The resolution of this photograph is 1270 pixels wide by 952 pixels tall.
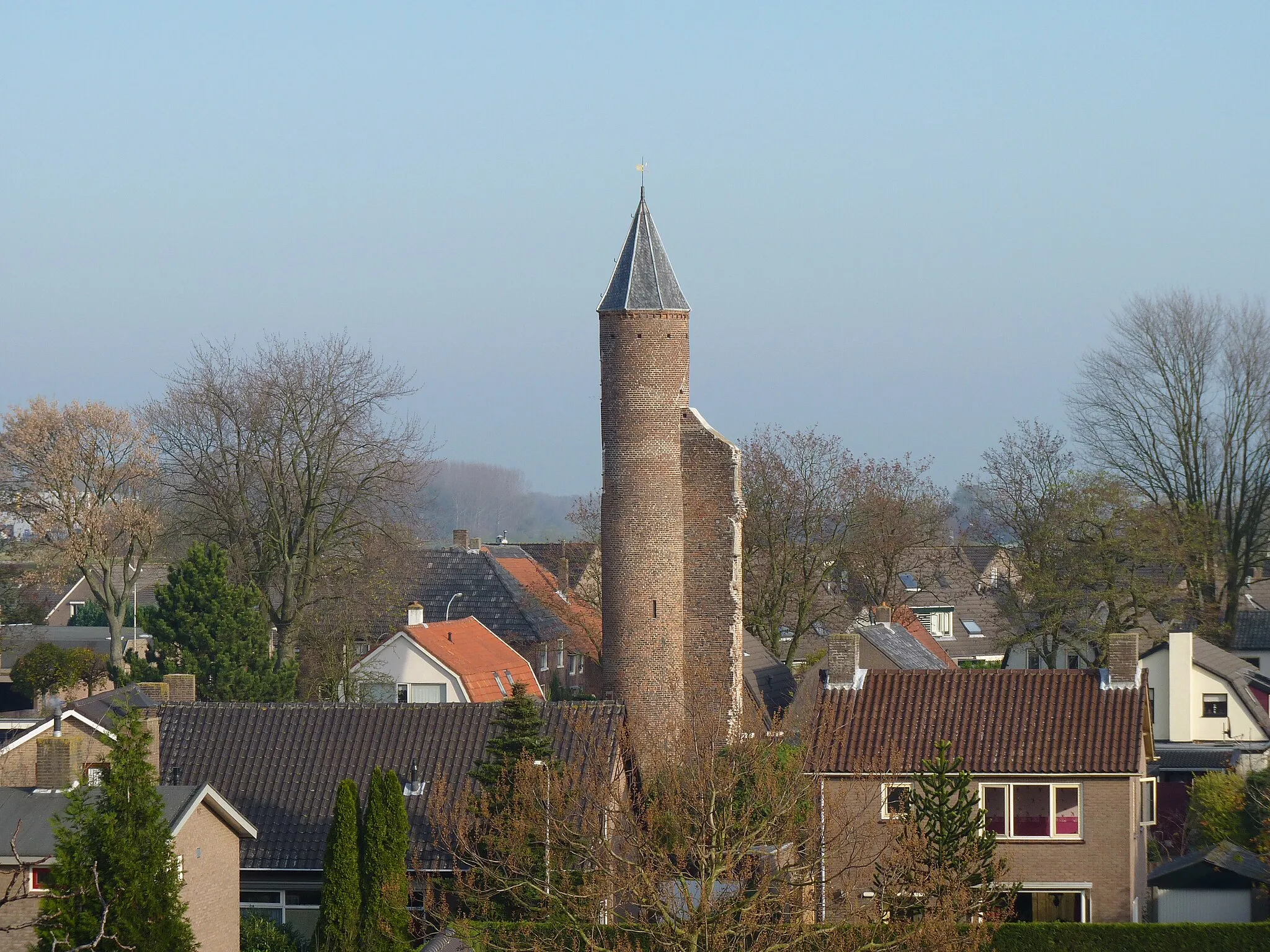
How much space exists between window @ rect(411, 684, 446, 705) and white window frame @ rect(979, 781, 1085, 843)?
20.8 metres

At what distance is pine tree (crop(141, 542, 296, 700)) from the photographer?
42.0m

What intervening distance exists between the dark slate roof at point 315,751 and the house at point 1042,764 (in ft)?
13.9

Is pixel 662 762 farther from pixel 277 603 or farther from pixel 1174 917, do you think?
pixel 277 603

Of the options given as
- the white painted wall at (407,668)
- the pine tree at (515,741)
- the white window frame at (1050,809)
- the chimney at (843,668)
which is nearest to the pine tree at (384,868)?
the pine tree at (515,741)

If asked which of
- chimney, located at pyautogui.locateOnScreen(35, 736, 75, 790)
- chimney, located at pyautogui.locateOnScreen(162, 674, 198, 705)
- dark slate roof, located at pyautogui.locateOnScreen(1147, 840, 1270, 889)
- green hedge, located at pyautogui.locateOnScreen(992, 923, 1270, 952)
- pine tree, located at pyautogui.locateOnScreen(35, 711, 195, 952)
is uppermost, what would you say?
chimney, located at pyautogui.locateOnScreen(162, 674, 198, 705)

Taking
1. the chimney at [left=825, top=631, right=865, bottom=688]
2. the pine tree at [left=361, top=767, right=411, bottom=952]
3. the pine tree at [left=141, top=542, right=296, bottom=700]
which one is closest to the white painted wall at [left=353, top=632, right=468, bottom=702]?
the pine tree at [left=141, top=542, right=296, bottom=700]

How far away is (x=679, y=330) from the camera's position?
36812mm

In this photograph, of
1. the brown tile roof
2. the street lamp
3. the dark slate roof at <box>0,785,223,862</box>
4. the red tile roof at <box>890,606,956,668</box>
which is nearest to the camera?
the street lamp

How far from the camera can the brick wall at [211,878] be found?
2441 cm

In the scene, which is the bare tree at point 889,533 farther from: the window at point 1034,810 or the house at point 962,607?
the window at point 1034,810

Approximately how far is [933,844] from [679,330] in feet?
50.4

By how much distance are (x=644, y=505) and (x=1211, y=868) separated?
13318 millimetres

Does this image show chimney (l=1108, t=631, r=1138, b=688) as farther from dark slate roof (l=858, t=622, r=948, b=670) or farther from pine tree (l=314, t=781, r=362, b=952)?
dark slate roof (l=858, t=622, r=948, b=670)

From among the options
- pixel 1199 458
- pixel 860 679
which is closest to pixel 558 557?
pixel 1199 458
